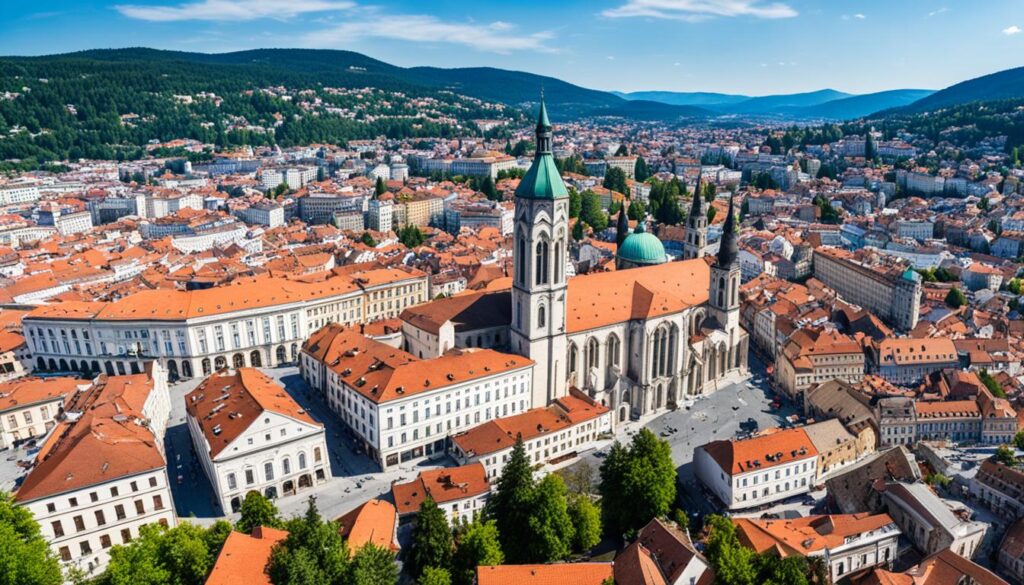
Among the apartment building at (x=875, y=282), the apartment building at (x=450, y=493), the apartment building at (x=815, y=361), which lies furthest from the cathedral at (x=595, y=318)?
the apartment building at (x=875, y=282)

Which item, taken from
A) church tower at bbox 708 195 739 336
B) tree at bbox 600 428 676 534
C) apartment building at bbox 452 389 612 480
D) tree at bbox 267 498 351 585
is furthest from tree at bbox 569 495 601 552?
church tower at bbox 708 195 739 336

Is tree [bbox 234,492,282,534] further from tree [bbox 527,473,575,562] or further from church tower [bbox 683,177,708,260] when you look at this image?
church tower [bbox 683,177,708,260]

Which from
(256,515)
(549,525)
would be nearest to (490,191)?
(549,525)

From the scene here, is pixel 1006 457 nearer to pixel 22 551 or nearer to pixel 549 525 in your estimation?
pixel 549 525

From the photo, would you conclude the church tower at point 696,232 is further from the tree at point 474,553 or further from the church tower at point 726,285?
the tree at point 474,553

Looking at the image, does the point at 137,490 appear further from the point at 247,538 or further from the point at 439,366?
the point at 439,366

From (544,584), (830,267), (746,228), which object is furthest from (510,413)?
(746,228)
